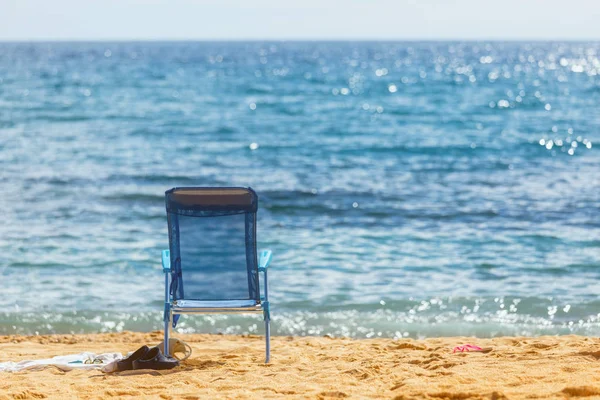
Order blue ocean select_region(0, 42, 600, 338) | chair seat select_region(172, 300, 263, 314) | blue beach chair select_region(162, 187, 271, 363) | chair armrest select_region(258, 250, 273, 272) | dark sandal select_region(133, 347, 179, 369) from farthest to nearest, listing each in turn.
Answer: blue ocean select_region(0, 42, 600, 338) < blue beach chair select_region(162, 187, 271, 363) < chair armrest select_region(258, 250, 273, 272) < chair seat select_region(172, 300, 263, 314) < dark sandal select_region(133, 347, 179, 369)

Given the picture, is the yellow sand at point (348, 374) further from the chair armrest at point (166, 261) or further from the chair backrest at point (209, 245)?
the chair armrest at point (166, 261)

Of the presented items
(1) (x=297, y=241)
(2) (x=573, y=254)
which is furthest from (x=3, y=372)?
(2) (x=573, y=254)

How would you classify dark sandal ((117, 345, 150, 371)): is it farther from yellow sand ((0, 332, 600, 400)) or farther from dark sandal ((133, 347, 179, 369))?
yellow sand ((0, 332, 600, 400))

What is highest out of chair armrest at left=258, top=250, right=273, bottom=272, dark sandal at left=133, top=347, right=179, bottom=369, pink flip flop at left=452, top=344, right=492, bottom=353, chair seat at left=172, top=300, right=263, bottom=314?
chair armrest at left=258, top=250, right=273, bottom=272

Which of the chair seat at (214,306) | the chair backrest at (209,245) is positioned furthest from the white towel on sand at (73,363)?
the chair backrest at (209,245)

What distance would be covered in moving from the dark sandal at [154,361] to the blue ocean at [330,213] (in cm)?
215

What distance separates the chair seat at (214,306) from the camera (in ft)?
18.4

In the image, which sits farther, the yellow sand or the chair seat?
the chair seat

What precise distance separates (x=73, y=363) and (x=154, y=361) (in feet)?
1.76

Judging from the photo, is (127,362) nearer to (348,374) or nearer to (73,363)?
(73,363)

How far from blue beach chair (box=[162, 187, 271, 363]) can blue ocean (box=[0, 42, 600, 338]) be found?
1827mm

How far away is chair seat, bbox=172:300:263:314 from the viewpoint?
5.60m

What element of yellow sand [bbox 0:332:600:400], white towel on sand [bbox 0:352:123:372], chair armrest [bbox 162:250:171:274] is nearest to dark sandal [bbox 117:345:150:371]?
white towel on sand [bbox 0:352:123:372]

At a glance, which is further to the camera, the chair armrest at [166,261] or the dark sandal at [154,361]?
the chair armrest at [166,261]
